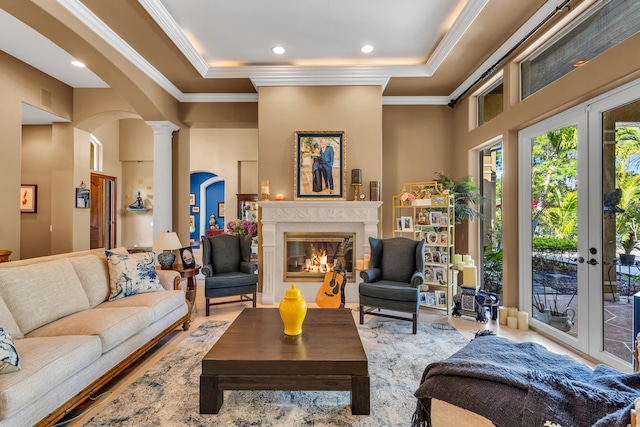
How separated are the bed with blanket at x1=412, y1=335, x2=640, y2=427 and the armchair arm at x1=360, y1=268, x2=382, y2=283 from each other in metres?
2.17

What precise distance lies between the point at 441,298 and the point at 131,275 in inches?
147

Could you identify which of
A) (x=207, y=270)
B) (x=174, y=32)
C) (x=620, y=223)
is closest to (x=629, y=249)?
(x=620, y=223)

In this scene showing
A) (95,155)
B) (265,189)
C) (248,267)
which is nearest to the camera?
(248,267)

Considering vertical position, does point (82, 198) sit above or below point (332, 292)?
above

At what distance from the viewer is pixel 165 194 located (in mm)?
5246

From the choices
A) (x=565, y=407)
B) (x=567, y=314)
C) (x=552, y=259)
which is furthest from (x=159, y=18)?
(x=567, y=314)

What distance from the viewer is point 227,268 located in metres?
4.59

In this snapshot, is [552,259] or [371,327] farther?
[371,327]

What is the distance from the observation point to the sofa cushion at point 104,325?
7.43 ft

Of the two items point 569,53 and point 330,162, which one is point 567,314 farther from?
point 330,162

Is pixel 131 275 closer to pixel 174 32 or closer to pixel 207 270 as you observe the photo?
pixel 207 270

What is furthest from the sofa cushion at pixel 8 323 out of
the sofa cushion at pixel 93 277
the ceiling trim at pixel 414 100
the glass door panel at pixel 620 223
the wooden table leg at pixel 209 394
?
the ceiling trim at pixel 414 100

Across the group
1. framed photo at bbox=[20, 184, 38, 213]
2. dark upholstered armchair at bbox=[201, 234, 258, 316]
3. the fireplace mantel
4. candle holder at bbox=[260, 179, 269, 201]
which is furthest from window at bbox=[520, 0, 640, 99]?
framed photo at bbox=[20, 184, 38, 213]

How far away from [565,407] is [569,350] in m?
2.48
